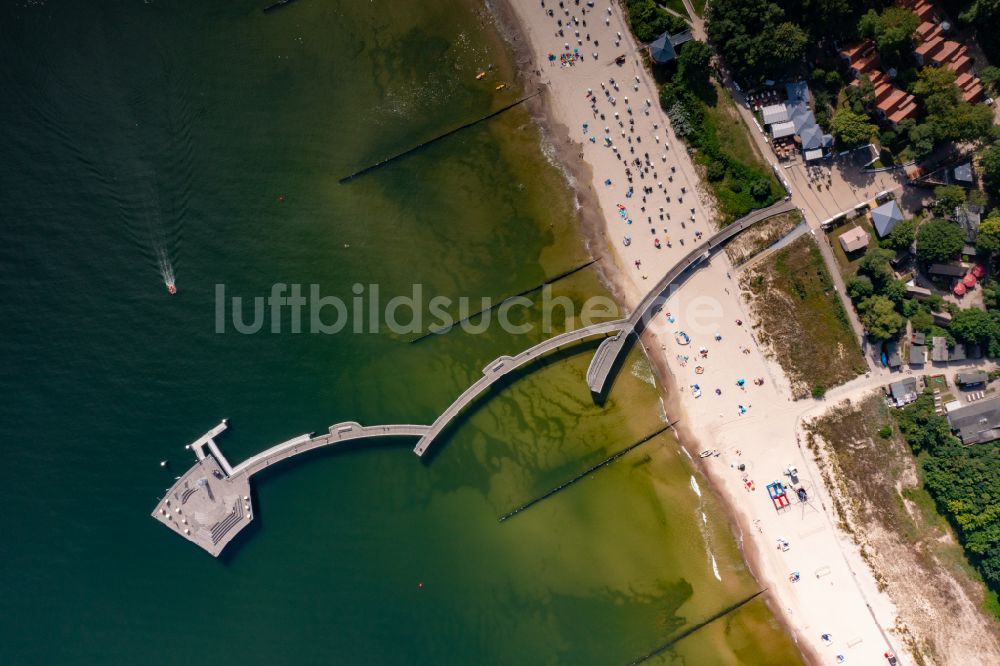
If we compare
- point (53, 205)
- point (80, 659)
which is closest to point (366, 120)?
point (53, 205)

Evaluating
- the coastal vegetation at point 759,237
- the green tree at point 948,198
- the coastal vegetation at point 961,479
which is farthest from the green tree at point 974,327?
the coastal vegetation at point 759,237

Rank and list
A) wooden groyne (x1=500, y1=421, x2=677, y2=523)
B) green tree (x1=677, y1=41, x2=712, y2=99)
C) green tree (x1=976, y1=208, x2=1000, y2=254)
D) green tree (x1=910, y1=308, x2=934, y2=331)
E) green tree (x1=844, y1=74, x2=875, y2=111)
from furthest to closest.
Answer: wooden groyne (x1=500, y1=421, x2=677, y2=523), green tree (x1=910, y1=308, x2=934, y2=331), green tree (x1=677, y1=41, x2=712, y2=99), green tree (x1=844, y1=74, x2=875, y2=111), green tree (x1=976, y1=208, x2=1000, y2=254)

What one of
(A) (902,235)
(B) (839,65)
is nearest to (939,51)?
(B) (839,65)

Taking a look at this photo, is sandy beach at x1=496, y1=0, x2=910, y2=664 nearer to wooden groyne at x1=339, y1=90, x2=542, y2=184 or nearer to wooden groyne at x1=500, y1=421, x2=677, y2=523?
wooden groyne at x1=339, y1=90, x2=542, y2=184

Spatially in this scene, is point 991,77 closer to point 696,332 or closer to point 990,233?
point 990,233

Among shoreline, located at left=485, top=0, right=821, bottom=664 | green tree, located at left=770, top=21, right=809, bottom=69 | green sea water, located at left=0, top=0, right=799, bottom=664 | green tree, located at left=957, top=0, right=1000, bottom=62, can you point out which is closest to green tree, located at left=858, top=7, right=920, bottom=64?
green tree, located at left=957, top=0, right=1000, bottom=62
